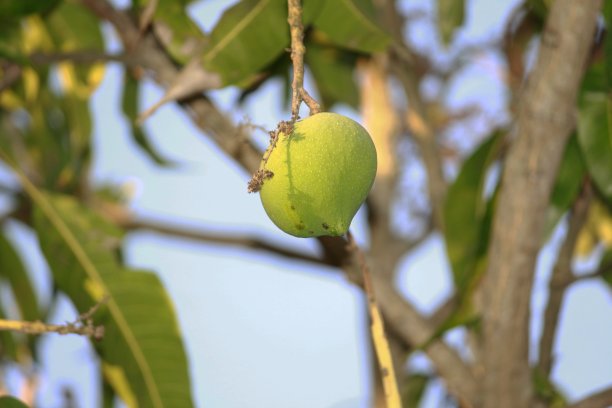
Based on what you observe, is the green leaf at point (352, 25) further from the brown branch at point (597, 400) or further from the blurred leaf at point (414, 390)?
the blurred leaf at point (414, 390)

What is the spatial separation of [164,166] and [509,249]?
833 millimetres

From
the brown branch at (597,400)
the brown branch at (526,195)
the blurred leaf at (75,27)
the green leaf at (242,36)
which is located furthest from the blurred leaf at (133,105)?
the brown branch at (597,400)

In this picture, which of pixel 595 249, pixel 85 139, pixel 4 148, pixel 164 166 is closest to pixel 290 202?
pixel 4 148

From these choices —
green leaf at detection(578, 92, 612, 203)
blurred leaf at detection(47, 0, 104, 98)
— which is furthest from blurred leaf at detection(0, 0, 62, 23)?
green leaf at detection(578, 92, 612, 203)

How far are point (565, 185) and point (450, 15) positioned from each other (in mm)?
375

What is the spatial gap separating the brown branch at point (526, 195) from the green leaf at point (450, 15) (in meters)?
0.40

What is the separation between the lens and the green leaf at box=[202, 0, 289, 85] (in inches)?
37.5

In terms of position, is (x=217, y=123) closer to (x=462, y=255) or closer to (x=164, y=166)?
(x=462, y=255)

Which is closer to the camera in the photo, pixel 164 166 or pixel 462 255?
pixel 462 255

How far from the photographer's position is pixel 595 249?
1904 millimetres

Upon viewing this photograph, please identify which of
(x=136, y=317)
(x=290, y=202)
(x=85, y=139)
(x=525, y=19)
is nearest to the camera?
(x=290, y=202)

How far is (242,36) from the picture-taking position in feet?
3.14

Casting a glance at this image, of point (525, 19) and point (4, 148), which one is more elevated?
point (525, 19)

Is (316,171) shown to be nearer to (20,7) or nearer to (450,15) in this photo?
(20,7)
